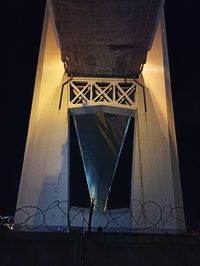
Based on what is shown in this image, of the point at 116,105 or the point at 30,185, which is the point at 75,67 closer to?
the point at 116,105

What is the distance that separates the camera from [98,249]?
610 centimetres

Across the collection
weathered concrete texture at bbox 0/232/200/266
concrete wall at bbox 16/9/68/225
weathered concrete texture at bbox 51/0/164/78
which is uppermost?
weathered concrete texture at bbox 51/0/164/78

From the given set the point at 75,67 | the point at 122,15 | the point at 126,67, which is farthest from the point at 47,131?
the point at 122,15

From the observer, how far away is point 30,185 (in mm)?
15320

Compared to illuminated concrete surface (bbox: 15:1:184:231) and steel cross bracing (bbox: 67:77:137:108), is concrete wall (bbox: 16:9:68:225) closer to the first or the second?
illuminated concrete surface (bbox: 15:1:184:231)

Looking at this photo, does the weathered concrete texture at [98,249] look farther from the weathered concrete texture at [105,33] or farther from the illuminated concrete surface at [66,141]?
the weathered concrete texture at [105,33]

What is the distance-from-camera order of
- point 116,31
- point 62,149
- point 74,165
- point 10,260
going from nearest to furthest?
point 10,260
point 116,31
point 62,149
point 74,165

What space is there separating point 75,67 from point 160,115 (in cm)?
441

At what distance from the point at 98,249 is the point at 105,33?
10.1 m

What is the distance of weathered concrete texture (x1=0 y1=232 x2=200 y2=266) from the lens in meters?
6.00

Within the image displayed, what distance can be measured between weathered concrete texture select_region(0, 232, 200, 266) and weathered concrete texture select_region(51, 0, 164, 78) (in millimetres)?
8807

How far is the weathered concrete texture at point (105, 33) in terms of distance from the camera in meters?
13.0

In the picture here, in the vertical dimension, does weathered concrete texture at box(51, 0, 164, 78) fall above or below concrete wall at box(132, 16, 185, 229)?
above

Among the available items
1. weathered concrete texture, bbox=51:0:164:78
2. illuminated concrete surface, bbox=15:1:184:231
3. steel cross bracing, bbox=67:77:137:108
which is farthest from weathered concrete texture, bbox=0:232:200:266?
steel cross bracing, bbox=67:77:137:108
